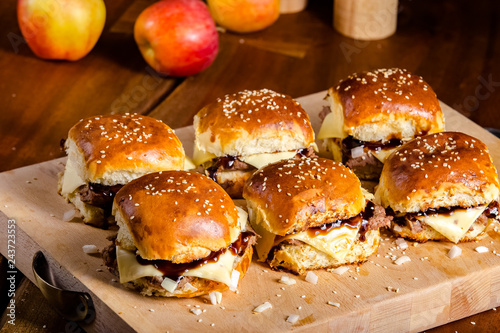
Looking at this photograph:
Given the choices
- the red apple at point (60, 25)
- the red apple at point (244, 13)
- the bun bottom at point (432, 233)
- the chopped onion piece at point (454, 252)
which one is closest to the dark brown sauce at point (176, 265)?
the bun bottom at point (432, 233)

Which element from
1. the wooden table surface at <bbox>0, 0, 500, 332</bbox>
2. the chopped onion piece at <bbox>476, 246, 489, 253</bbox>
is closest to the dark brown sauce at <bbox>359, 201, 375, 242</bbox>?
the chopped onion piece at <bbox>476, 246, 489, 253</bbox>

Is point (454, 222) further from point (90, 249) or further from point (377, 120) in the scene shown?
point (90, 249)

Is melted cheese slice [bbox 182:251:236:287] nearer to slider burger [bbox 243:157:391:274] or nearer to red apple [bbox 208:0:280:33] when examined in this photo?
slider burger [bbox 243:157:391:274]

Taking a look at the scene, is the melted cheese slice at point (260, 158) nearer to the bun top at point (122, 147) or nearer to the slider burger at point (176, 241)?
the bun top at point (122, 147)

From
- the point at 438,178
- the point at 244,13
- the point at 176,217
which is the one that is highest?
the point at 176,217

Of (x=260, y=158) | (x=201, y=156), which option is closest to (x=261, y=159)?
(x=260, y=158)

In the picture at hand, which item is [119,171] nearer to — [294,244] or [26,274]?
[26,274]
